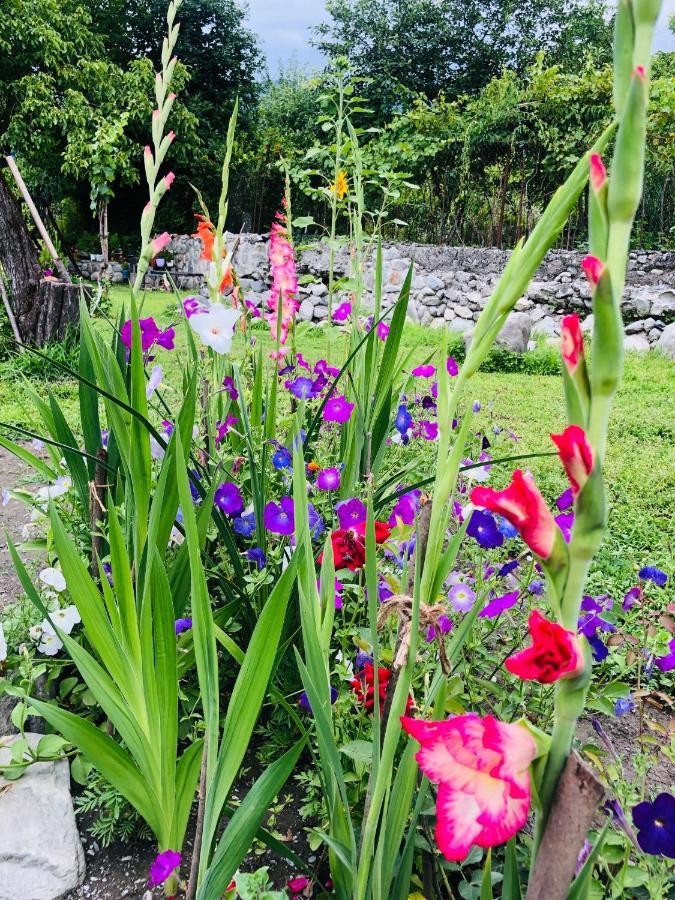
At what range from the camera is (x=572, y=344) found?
396mm

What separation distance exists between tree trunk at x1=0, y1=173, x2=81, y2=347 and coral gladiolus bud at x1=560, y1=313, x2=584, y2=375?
6418 millimetres

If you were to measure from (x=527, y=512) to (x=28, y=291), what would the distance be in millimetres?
6834

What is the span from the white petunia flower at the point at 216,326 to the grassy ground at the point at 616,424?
57 centimetres

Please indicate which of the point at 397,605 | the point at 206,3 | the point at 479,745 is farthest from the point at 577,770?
the point at 206,3

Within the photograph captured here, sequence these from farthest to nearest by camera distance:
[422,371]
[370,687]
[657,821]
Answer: [422,371] → [370,687] → [657,821]

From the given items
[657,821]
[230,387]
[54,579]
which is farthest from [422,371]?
[657,821]

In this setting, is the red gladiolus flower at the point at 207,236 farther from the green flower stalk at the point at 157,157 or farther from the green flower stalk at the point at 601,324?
the green flower stalk at the point at 601,324

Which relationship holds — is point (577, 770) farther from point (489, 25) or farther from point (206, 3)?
point (489, 25)

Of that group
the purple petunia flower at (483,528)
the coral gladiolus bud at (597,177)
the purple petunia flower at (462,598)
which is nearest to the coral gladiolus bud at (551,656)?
the coral gladiolus bud at (597,177)

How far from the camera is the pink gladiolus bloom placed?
404 millimetres

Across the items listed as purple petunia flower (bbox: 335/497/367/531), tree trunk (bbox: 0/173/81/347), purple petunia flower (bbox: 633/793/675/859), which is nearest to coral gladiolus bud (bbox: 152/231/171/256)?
purple petunia flower (bbox: 335/497/367/531)

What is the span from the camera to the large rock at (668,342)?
796 cm

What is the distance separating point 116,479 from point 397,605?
3.47 feet

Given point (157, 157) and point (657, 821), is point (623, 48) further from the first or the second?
point (157, 157)
